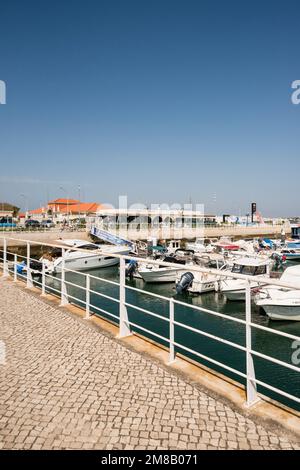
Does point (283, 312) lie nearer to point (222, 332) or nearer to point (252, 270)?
point (222, 332)

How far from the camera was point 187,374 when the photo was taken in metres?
4.25

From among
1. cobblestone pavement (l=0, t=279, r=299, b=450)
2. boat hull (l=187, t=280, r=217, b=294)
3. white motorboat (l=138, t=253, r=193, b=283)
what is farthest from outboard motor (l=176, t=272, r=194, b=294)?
cobblestone pavement (l=0, t=279, r=299, b=450)

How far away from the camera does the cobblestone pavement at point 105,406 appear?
296 centimetres

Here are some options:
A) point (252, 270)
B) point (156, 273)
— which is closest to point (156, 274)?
point (156, 273)

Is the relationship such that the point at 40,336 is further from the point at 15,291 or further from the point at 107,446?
the point at 15,291

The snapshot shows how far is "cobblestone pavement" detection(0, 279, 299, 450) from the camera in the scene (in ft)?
9.71

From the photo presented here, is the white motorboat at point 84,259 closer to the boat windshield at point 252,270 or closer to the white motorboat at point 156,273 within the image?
the white motorboat at point 156,273

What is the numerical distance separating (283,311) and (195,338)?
5.06 m

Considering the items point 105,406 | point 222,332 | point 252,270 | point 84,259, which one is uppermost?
point 105,406

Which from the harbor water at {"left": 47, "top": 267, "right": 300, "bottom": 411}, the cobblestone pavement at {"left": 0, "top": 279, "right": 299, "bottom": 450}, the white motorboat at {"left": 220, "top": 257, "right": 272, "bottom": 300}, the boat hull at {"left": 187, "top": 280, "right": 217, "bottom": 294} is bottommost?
the harbor water at {"left": 47, "top": 267, "right": 300, "bottom": 411}

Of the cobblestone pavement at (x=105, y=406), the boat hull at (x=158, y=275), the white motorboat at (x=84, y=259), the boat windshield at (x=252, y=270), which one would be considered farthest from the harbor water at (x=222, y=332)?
the white motorboat at (x=84, y=259)

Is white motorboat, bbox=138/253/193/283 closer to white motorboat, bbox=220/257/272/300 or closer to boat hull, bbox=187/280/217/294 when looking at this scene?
boat hull, bbox=187/280/217/294

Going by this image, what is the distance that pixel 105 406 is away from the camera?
3.50 metres
